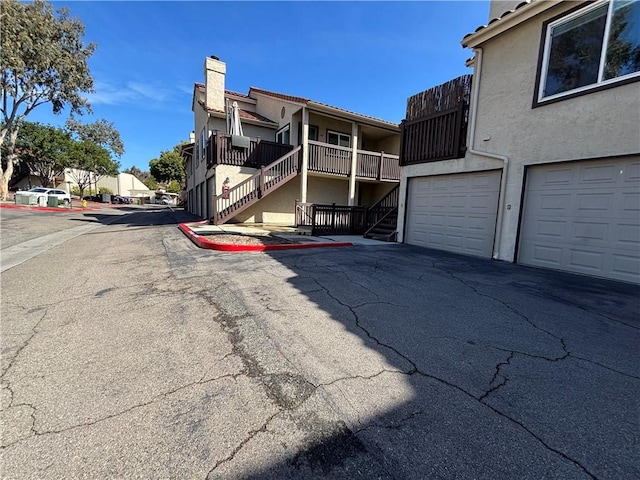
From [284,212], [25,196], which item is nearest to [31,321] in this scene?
[284,212]

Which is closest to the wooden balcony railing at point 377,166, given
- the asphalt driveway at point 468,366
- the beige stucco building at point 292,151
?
the beige stucco building at point 292,151

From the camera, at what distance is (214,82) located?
51.1 ft

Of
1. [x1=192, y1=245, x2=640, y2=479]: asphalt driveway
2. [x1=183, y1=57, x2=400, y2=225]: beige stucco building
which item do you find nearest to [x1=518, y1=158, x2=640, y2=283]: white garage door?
[x1=192, y1=245, x2=640, y2=479]: asphalt driveway

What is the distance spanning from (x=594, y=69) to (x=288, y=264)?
289 inches

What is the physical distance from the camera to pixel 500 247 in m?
7.35

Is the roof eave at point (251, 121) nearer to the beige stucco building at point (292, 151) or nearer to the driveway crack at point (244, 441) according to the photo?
the beige stucco building at point (292, 151)

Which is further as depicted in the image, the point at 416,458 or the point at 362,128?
the point at 362,128

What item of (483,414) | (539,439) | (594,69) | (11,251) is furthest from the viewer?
(11,251)

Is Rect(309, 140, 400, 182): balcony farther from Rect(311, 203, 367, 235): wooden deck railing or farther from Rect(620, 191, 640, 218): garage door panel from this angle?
Rect(620, 191, 640, 218): garage door panel

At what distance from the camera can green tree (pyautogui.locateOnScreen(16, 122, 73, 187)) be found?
30641mm

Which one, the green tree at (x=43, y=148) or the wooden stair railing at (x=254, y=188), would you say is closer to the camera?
the wooden stair railing at (x=254, y=188)

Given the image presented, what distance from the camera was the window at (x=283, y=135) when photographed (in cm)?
1519

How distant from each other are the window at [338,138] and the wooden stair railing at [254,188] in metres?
3.22

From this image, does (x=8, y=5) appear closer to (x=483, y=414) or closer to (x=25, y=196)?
(x=25, y=196)
